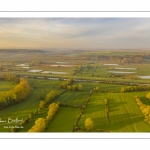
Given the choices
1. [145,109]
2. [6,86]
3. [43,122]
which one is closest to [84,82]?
[43,122]

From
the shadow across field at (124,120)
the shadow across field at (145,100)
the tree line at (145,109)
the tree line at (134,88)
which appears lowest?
the shadow across field at (124,120)

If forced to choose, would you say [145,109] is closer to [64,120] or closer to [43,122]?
[64,120]

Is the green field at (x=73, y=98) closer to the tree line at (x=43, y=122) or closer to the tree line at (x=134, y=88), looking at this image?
the tree line at (x=43, y=122)

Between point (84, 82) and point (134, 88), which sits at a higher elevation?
point (84, 82)

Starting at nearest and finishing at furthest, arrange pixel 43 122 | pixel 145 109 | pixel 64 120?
pixel 43 122 → pixel 64 120 → pixel 145 109

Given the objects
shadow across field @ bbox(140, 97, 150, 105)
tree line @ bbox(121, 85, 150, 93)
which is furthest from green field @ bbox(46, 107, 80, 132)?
shadow across field @ bbox(140, 97, 150, 105)

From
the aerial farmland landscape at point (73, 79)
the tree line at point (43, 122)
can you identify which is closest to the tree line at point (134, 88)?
the aerial farmland landscape at point (73, 79)
